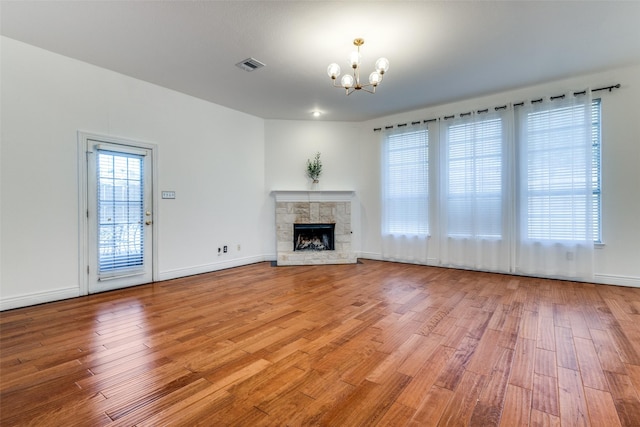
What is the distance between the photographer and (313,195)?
606 cm

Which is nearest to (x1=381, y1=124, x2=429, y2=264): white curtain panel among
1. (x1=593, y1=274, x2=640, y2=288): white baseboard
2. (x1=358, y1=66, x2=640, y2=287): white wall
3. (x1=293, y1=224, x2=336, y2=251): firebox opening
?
(x1=293, y1=224, x2=336, y2=251): firebox opening

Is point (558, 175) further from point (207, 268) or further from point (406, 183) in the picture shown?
point (207, 268)

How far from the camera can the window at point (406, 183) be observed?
552 cm

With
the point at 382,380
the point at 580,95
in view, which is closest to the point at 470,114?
the point at 580,95

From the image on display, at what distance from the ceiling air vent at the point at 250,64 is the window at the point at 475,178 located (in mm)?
3438

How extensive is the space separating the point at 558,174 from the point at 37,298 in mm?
6873

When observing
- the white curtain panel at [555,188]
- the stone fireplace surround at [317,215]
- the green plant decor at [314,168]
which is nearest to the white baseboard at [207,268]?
the stone fireplace surround at [317,215]

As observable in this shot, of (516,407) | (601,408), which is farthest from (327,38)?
(601,408)

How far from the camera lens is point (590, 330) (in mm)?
2553

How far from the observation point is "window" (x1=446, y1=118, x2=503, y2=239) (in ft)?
15.7

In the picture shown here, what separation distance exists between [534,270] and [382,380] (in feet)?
13.0

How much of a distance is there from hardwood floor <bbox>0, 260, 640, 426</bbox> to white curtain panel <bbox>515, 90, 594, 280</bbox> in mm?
709

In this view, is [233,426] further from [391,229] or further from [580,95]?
[580,95]

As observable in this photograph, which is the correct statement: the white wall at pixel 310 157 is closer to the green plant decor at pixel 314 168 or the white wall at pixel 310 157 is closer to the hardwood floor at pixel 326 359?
the green plant decor at pixel 314 168
